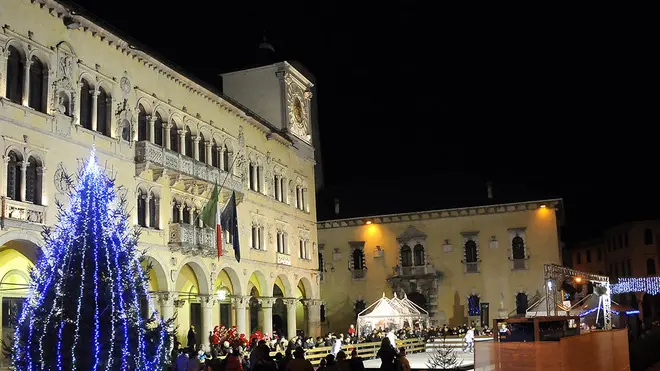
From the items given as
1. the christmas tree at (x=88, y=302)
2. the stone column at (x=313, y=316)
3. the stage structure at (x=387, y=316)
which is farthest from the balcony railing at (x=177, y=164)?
the stone column at (x=313, y=316)

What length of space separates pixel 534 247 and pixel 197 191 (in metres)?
28.3

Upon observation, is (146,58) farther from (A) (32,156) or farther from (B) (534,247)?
(B) (534,247)

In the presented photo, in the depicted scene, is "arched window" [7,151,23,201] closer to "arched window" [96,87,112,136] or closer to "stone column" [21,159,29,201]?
"stone column" [21,159,29,201]

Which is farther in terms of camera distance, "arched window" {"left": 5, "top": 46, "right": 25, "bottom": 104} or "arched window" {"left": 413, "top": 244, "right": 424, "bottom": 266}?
"arched window" {"left": 413, "top": 244, "right": 424, "bottom": 266}

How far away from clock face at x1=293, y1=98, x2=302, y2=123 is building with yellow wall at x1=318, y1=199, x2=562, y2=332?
12.4 meters

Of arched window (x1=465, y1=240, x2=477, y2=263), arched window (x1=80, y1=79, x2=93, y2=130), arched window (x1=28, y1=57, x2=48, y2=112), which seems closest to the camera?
arched window (x1=28, y1=57, x2=48, y2=112)

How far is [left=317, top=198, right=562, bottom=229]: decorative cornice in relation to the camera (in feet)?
176

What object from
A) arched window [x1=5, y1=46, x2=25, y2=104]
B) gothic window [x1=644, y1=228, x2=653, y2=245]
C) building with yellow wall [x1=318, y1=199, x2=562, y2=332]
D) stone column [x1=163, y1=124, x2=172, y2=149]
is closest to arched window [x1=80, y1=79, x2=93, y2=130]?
arched window [x1=5, y1=46, x2=25, y2=104]

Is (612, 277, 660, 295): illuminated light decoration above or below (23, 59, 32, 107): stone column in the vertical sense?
below

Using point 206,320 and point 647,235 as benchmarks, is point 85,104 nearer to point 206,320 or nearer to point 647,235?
point 206,320

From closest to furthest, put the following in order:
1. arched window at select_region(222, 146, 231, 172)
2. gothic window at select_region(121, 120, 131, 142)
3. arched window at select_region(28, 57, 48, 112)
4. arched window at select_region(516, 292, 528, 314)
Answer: arched window at select_region(28, 57, 48, 112)
gothic window at select_region(121, 120, 131, 142)
arched window at select_region(222, 146, 231, 172)
arched window at select_region(516, 292, 528, 314)

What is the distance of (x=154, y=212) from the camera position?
102 feet

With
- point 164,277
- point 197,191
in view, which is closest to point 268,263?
point 197,191

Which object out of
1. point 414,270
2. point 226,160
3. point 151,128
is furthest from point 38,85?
point 414,270
